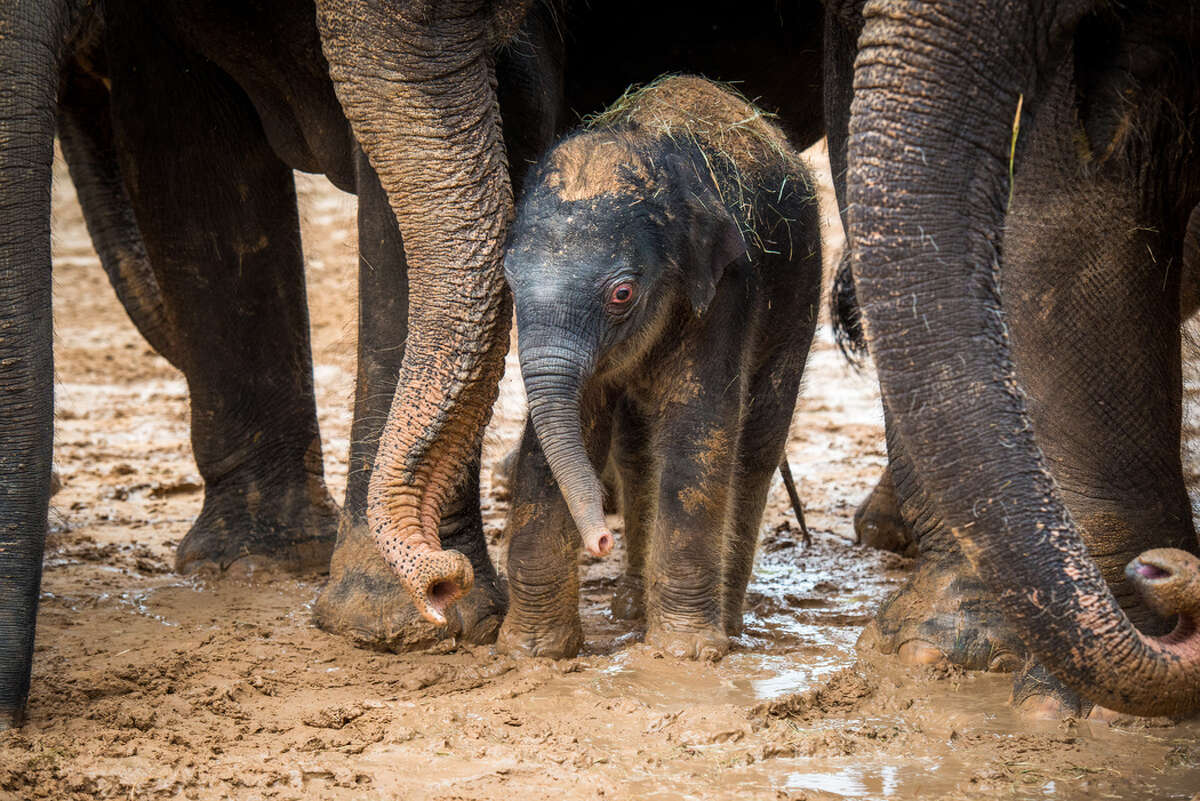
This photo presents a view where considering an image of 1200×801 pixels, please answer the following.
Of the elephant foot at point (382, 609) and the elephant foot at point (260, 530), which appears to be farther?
the elephant foot at point (260, 530)

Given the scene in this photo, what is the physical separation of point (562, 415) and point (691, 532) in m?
0.61

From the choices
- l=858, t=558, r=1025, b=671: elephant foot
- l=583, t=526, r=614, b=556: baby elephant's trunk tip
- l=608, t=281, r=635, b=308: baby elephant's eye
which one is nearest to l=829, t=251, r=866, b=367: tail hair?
l=858, t=558, r=1025, b=671: elephant foot

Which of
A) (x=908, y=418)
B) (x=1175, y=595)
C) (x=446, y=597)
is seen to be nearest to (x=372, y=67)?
(x=446, y=597)

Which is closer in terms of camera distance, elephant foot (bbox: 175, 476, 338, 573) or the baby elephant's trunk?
the baby elephant's trunk

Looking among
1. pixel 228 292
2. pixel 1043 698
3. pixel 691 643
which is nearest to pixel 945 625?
pixel 1043 698

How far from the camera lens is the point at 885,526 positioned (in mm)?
5102

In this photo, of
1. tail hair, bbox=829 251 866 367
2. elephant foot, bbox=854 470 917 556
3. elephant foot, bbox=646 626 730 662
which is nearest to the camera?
elephant foot, bbox=646 626 730 662

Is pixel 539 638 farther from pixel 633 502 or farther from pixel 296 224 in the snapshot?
pixel 296 224

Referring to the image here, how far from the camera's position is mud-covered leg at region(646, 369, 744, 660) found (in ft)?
12.2

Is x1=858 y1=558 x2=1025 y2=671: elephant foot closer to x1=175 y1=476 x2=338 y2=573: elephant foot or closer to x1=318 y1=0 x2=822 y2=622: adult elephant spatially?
x1=318 y1=0 x2=822 y2=622: adult elephant

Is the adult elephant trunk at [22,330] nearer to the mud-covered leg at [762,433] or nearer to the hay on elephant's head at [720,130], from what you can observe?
the hay on elephant's head at [720,130]

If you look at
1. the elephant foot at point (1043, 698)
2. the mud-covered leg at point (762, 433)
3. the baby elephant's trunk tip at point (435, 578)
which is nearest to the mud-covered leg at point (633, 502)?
the mud-covered leg at point (762, 433)

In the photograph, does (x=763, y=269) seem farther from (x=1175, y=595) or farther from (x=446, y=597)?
(x=1175, y=595)

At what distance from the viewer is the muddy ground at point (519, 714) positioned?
298 centimetres
